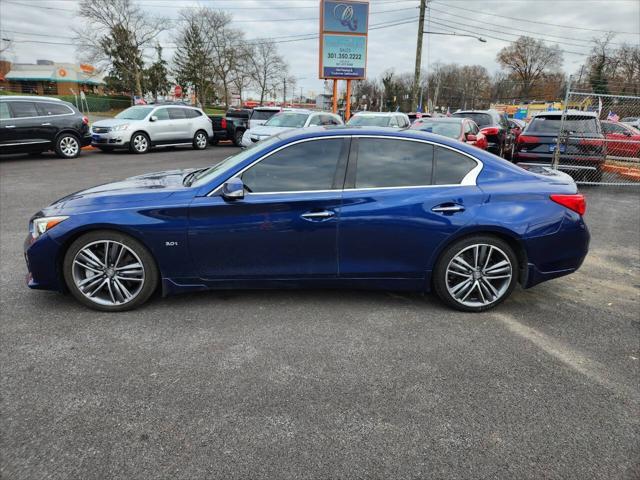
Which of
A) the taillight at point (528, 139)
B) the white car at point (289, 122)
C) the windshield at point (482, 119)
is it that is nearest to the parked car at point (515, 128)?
the windshield at point (482, 119)

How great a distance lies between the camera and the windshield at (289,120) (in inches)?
562

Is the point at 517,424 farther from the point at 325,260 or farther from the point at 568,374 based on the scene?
the point at 325,260

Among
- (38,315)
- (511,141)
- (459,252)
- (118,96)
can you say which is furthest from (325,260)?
(118,96)

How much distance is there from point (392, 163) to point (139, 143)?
554 inches

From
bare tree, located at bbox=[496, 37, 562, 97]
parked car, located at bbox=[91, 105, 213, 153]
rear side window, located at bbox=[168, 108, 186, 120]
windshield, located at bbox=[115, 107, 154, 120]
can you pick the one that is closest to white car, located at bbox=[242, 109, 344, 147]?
parked car, located at bbox=[91, 105, 213, 153]

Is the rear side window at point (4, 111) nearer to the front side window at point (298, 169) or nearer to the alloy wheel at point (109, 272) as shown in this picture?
the alloy wheel at point (109, 272)

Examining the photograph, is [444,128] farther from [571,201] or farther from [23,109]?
[23,109]

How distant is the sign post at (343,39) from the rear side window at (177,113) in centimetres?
612

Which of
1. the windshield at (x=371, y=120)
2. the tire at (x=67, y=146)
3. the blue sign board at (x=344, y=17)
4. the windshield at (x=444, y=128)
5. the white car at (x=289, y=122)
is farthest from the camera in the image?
the blue sign board at (x=344, y=17)

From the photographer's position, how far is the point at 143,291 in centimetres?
367

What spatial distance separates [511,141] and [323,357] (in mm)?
14384

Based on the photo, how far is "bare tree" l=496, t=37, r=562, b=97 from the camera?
90312 millimetres

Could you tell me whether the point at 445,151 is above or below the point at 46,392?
above

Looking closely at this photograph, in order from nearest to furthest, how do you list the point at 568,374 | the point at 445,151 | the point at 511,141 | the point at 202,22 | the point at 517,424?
the point at 517,424 < the point at 568,374 < the point at 445,151 < the point at 511,141 < the point at 202,22
